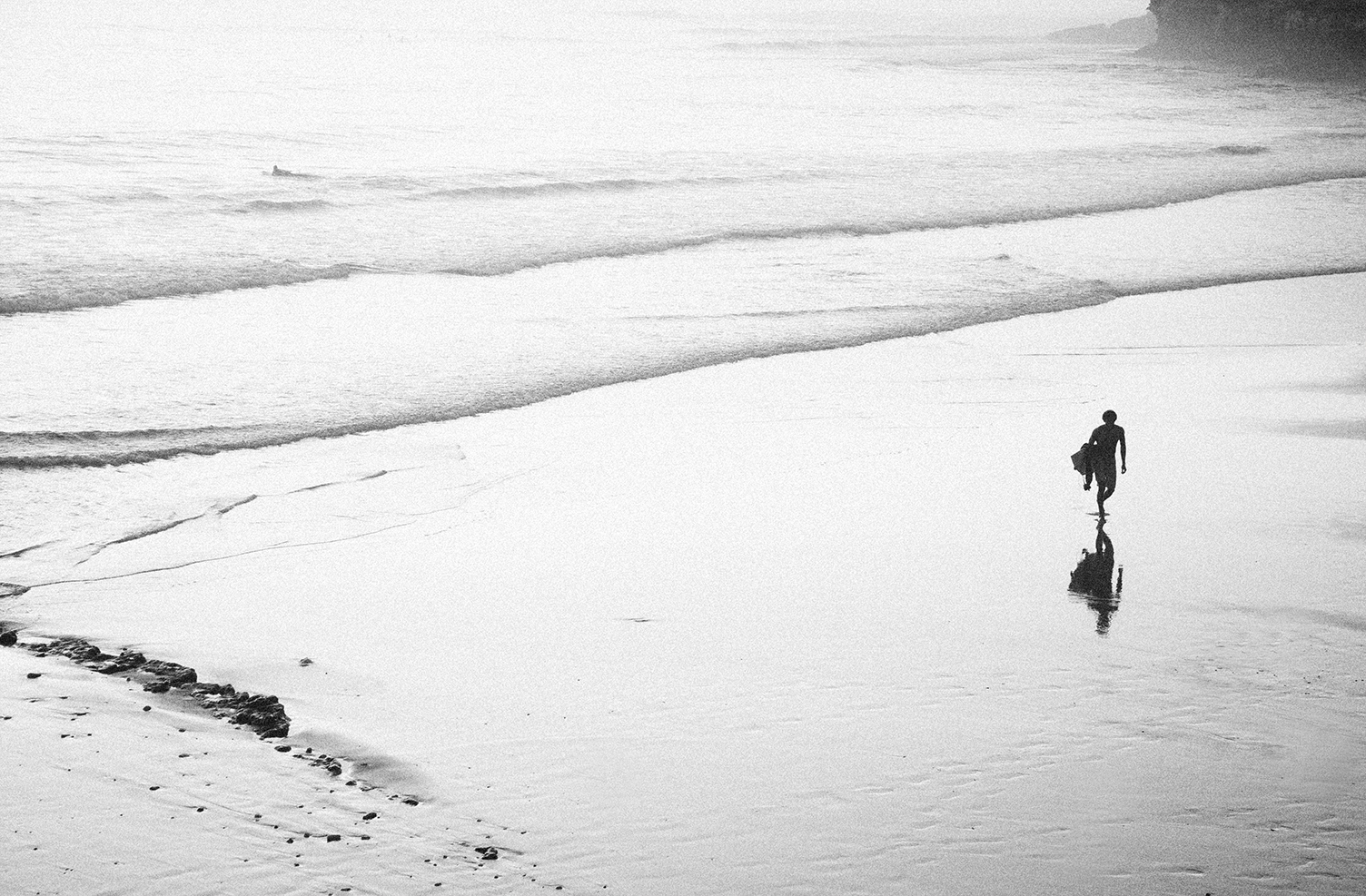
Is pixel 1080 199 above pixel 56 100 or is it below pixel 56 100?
below

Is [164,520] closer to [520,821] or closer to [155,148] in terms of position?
[520,821]

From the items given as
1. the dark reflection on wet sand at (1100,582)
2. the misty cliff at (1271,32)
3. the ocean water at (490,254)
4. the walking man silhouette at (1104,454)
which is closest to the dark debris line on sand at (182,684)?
the ocean water at (490,254)

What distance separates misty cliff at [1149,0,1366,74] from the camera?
195 ft

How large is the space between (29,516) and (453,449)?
3311 millimetres

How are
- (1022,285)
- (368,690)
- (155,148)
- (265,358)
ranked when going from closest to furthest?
(368,690) < (265,358) < (1022,285) < (155,148)

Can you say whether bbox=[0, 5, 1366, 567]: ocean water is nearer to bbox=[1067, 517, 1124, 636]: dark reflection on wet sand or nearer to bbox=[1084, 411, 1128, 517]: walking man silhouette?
bbox=[1084, 411, 1128, 517]: walking man silhouette

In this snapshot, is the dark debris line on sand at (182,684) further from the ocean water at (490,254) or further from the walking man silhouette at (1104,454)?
the walking man silhouette at (1104,454)

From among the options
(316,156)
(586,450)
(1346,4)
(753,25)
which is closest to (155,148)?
(316,156)

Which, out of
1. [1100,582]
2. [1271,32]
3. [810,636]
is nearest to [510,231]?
[1100,582]

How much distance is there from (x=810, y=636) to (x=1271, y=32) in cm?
6894

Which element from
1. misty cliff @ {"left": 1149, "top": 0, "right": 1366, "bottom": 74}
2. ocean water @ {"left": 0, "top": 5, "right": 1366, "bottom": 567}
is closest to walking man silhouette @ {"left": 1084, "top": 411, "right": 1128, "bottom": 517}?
ocean water @ {"left": 0, "top": 5, "right": 1366, "bottom": 567}

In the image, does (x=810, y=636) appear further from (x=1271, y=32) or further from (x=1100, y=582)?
(x=1271, y=32)

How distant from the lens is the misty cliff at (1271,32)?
59.5 meters

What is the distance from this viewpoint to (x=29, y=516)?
8.82 meters
